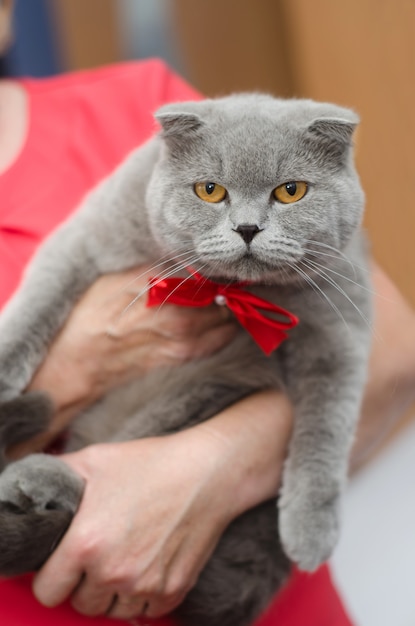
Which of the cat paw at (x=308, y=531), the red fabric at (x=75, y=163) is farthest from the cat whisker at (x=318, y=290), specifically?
the red fabric at (x=75, y=163)

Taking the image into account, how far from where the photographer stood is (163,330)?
101 centimetres

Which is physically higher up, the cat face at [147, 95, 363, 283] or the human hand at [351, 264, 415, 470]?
the cat face at [147, 95, 363, 283]

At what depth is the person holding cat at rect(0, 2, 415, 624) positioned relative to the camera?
0.85 meters

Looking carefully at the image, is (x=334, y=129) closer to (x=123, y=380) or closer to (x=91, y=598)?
(x=123, y=380)

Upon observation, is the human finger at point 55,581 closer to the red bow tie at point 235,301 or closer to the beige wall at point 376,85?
the red bow tie at point 235,301

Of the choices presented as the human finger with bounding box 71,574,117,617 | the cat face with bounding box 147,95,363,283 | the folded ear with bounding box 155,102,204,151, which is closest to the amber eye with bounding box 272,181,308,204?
the cat face with bounding box 147,95,363,283

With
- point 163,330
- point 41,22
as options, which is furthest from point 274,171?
point 41,22

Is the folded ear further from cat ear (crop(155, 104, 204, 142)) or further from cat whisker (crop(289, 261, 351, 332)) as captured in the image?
cat whisker (crop(289, 261, 351, 332))

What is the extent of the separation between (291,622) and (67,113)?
0.89 metres

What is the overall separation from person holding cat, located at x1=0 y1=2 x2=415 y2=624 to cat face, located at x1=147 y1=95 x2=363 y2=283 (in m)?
0.21

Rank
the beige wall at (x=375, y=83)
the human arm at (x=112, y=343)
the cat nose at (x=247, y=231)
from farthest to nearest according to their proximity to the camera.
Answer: the human arm at (x=112, y=343)
the beige wall at (x=375, y=83)
the cat nose at (x=247, y=231)

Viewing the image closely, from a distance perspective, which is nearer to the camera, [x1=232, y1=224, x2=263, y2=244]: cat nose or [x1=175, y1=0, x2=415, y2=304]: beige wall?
[x1=232, y1=224, x2=263, y2=244]: cat nose

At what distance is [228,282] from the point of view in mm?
869

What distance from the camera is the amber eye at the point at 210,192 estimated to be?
79cm
